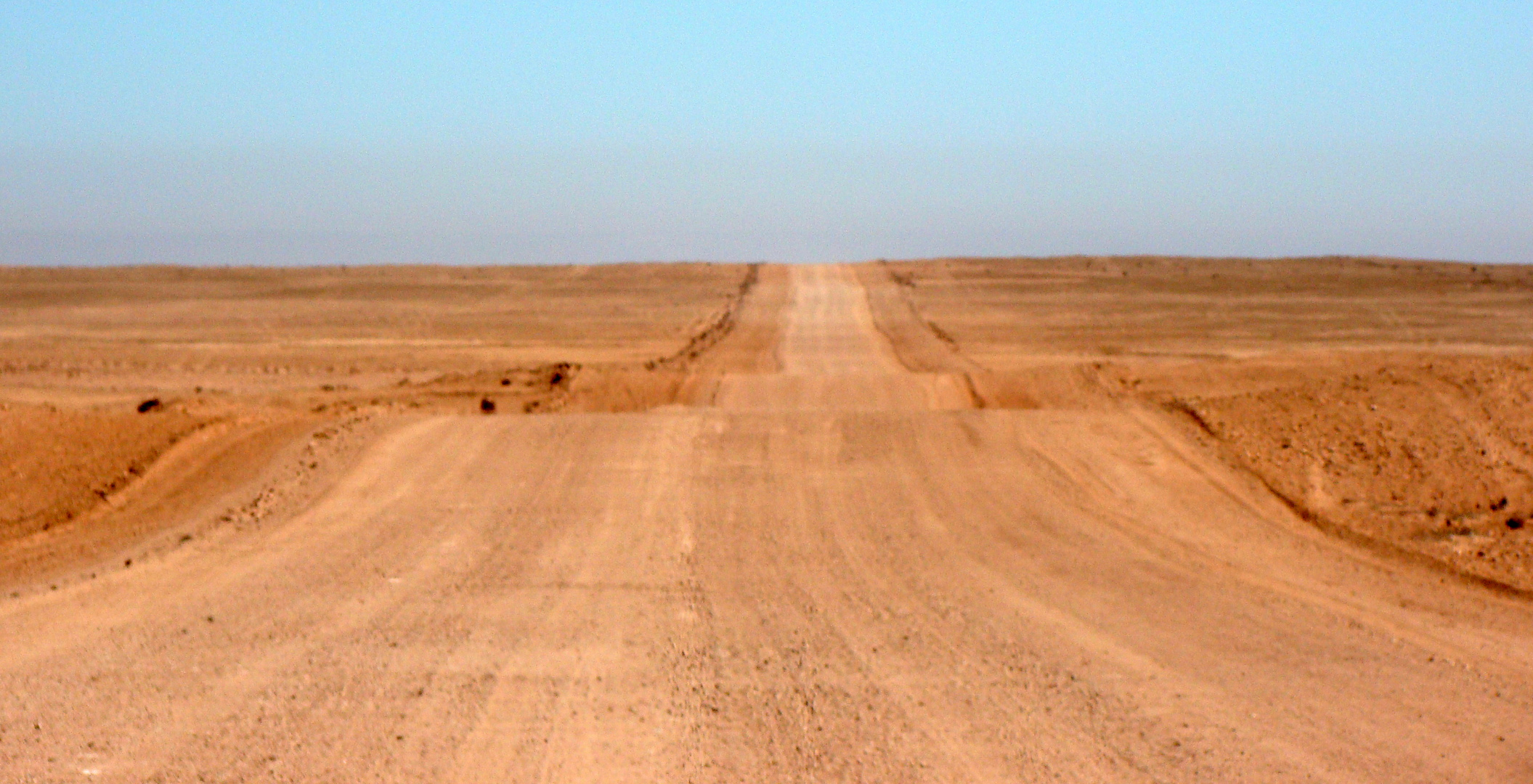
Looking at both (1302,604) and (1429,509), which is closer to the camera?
(1302,604)

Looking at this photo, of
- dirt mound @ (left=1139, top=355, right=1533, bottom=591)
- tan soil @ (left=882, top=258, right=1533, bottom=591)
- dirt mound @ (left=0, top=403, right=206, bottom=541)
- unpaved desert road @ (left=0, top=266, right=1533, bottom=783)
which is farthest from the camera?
dirt mound @ (left=0, top=403, right=206, bottom=541)

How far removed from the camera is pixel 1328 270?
63.3 m

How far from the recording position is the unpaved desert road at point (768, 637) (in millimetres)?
6531

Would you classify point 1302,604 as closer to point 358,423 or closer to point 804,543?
point 804,543

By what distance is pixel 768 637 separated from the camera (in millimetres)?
8672

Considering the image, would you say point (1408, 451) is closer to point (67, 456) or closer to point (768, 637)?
point (768, 637)

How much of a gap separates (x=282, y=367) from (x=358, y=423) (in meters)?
15.1

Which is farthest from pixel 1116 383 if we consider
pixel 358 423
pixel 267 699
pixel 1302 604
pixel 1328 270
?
pixel 1328 270

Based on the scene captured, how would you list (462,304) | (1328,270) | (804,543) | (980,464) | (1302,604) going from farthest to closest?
(1328,270), (462,304), (980,464), (804,543), (1302,604)

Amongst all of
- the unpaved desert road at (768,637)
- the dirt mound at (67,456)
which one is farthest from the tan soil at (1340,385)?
the dirt mound at (67,456)

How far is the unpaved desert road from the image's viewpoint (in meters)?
6.53

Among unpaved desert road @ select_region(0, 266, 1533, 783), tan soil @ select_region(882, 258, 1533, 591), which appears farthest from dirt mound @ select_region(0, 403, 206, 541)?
tan soil @ select_region(882, 258, 1533, 591)

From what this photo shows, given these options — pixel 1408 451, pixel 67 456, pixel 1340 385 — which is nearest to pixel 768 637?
pixel 1408 451

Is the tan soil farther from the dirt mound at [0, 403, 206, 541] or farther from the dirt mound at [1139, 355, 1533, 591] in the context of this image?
the dirt mound at [0, 403, 206, 541]
